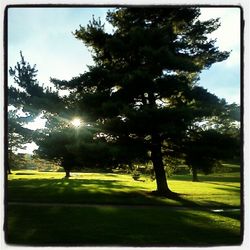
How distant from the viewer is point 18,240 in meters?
6.13

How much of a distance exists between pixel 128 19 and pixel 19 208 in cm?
470

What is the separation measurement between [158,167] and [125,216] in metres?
3.31

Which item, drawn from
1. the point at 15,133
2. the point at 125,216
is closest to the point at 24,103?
the point at 15,133

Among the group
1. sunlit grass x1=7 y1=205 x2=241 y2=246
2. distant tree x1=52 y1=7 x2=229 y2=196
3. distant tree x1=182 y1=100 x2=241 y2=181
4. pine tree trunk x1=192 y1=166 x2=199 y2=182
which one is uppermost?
distant tree x1=52 y1=7 x2=229 y2=196

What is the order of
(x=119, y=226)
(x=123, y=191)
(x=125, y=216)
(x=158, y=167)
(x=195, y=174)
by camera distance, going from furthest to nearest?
(x=195, y=174), (x=158, y=167), (x=123, y=191), (x=125, y=216), (x=119, y=226)

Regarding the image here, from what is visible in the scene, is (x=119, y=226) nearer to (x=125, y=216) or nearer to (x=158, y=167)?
(x=125, y=216)

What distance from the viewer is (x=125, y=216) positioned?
7992 millimetres

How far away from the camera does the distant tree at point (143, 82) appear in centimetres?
966

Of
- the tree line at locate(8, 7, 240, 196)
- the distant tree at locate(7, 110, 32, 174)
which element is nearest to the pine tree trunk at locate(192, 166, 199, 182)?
the tree line at locate(8, 7, 240, 196)

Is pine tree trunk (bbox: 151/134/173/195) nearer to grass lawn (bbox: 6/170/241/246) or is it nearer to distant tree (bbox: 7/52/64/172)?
grass lawn (bbox: 6/170/241/246)

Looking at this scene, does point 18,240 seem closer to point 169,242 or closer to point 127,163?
point 169,242

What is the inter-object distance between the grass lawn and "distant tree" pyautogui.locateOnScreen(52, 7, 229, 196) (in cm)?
114

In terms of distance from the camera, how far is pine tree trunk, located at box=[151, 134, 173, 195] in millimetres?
10445
